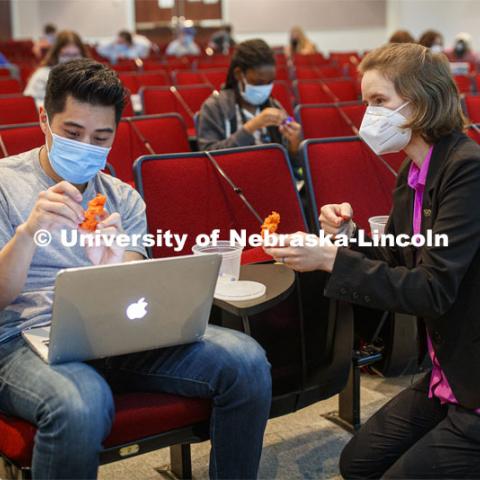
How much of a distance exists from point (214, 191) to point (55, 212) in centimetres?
107

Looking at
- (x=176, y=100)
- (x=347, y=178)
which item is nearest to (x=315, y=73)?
(x=176, y=100)

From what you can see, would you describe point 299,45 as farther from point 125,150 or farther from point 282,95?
point 125,150

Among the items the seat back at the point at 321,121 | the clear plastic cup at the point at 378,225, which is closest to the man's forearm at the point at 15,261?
the clear plastic cup at the point at 378,225

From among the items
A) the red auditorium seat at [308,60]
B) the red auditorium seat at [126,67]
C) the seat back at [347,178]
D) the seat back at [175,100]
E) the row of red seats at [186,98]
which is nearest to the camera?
the seat back at [347,178]

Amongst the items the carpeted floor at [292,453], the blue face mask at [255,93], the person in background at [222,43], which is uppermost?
the person in background at [222,43]

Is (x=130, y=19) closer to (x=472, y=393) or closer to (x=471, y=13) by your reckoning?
(x=471, y=13)

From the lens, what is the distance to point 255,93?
11.7ft

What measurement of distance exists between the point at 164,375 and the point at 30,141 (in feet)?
4.88

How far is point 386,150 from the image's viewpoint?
1.91m

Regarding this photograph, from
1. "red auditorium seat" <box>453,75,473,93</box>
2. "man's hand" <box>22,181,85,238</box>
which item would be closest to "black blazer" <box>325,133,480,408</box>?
"man's hand" <box>22,181,85,238</box>

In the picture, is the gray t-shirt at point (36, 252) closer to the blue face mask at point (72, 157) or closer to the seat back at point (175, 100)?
the blue face mask at point (72, 157)

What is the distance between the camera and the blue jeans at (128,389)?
149 cm

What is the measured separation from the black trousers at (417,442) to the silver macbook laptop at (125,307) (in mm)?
540

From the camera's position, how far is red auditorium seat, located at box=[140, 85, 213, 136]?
4982 mm
